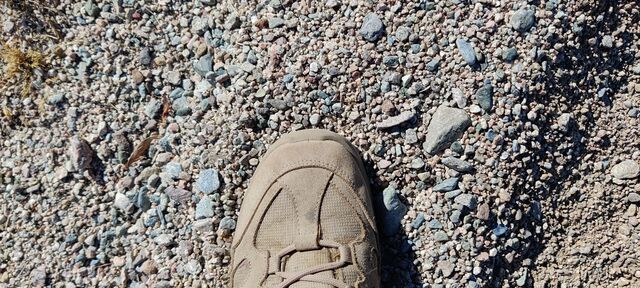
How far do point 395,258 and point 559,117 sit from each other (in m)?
0.85

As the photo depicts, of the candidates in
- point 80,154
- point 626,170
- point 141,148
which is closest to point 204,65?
point 141,148

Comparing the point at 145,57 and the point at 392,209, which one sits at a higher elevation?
the point at 145,57

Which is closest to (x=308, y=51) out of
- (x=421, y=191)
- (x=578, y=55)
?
(x=421, y=191)

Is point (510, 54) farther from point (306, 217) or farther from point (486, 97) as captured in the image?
point (306, 217)

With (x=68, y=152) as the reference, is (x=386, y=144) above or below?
below

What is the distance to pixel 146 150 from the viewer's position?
2.61 m

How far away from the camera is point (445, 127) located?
2.35 meters

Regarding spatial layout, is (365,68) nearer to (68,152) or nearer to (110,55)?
(110,55)

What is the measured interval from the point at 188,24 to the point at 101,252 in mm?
1035

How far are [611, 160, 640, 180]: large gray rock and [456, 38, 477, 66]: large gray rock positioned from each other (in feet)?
2.47

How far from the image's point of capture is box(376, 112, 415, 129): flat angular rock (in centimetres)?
237

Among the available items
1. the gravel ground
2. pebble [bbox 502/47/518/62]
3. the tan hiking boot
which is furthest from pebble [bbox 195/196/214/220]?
pebble [bbox 502/47/518/62]

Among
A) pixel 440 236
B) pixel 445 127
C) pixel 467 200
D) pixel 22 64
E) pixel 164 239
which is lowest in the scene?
pixel 440 236

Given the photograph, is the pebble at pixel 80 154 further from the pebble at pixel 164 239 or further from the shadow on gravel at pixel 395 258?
the shadow on gravel at pixel 395 258
